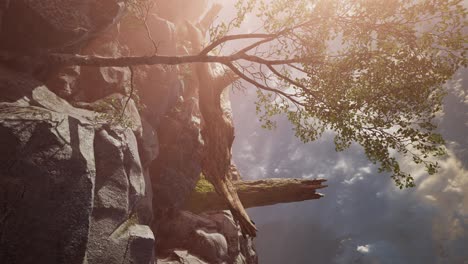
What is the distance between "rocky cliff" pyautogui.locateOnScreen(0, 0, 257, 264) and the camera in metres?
8.24

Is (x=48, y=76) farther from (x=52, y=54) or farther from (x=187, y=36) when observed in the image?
(x=187, y=36)

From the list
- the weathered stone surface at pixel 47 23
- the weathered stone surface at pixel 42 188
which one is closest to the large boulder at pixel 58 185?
the weathered stone surface at pixel 42 188

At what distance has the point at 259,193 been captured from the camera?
21.5 m

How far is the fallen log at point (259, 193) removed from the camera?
20.6m

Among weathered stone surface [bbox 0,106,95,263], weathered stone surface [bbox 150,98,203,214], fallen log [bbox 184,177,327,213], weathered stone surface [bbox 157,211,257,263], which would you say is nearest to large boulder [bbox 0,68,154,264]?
weathered stone surface [bbox 0,106,95,263]

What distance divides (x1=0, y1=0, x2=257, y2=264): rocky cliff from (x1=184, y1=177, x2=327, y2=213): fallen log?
1063 millimetres

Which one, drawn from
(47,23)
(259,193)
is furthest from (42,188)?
(259,193)

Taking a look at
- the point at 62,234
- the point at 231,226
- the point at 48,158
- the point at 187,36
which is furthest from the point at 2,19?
the point at 187,36

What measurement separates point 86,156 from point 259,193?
1422 cm

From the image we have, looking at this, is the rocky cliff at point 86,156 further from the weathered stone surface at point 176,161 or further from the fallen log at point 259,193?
the fallen log at point 259,193

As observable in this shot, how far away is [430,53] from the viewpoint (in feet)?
35.9

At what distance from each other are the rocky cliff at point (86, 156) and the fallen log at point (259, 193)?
1.06m

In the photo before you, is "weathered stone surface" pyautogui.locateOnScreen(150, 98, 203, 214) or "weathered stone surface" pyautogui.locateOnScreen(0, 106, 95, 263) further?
"weathered stone surface" pyautogui.locateOnScreen(150, 98, 203, 214)

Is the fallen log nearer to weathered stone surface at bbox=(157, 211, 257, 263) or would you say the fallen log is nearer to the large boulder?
weathered stone surface at bbox=(157, 211, 257, 263)
